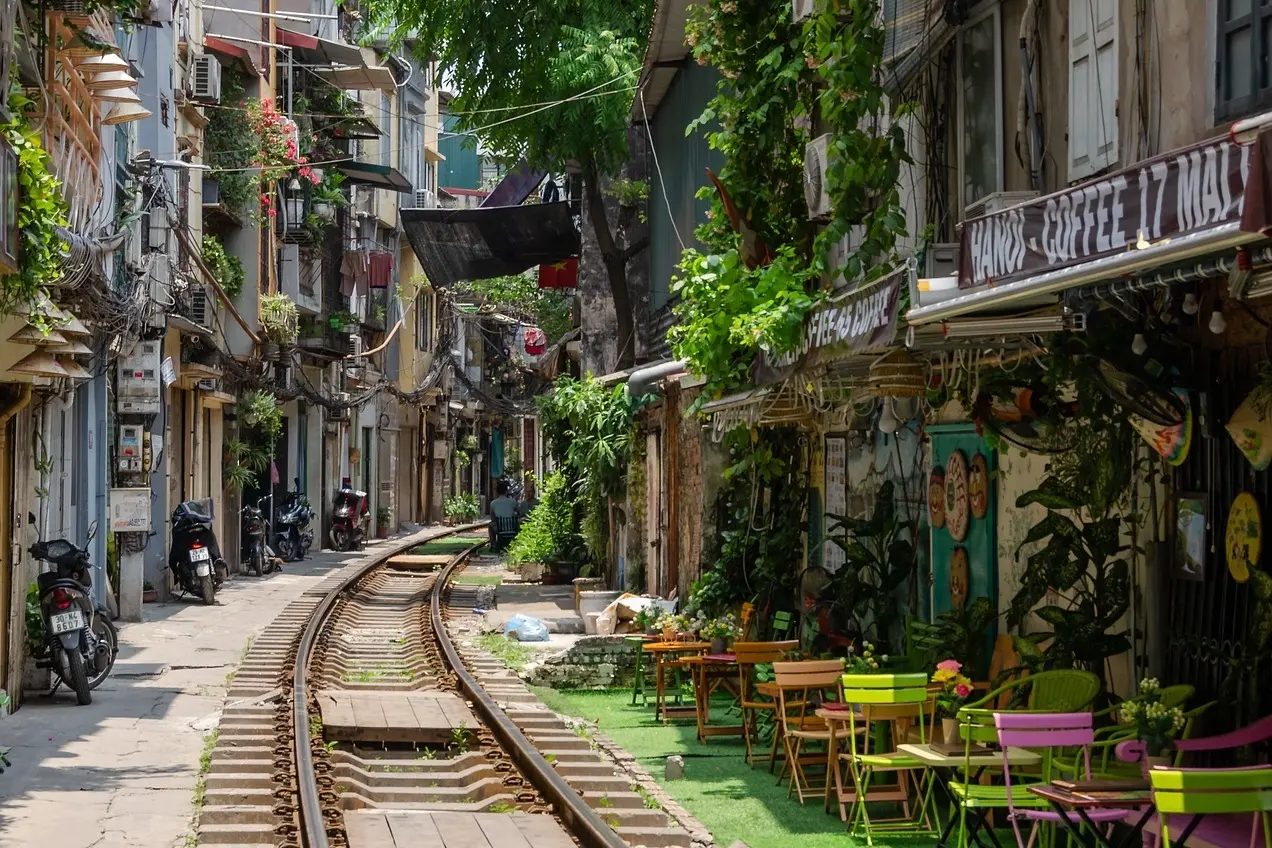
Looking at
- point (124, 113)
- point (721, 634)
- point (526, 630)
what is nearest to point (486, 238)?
point (526, 630)

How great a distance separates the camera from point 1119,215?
20.1 feet

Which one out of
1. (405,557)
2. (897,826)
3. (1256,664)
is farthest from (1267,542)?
(405,557)

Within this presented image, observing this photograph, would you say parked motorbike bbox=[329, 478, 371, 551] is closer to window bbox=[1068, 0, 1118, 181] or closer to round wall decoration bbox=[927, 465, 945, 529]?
round wall decoration bbox=[927, 465, 945, 529]

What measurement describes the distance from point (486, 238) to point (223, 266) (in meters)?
5.05

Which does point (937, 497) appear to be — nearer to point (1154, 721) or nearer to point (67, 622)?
point (1154, 721)

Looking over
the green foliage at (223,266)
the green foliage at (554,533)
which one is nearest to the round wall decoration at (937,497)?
the green foliage at (554,533)

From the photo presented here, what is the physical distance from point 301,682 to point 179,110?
13965 millimetres

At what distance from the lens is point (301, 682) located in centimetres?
1469

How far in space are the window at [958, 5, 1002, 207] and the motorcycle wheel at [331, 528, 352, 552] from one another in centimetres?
2946

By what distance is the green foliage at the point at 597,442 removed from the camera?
23.5 metres

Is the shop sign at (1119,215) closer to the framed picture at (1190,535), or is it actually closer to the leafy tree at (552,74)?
the framed picture at (1190,535)

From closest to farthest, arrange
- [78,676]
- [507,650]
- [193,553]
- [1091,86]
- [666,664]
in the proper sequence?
1. [1091,86]
2. [666,664]
3. [78,676]
4. [507,650]
5. [193,553]

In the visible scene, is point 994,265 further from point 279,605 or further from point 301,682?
point 279,605

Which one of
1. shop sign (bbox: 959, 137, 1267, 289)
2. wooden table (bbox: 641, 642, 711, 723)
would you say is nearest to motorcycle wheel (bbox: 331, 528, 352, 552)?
wooden table (bbox: 641, 642, 711, 723)
